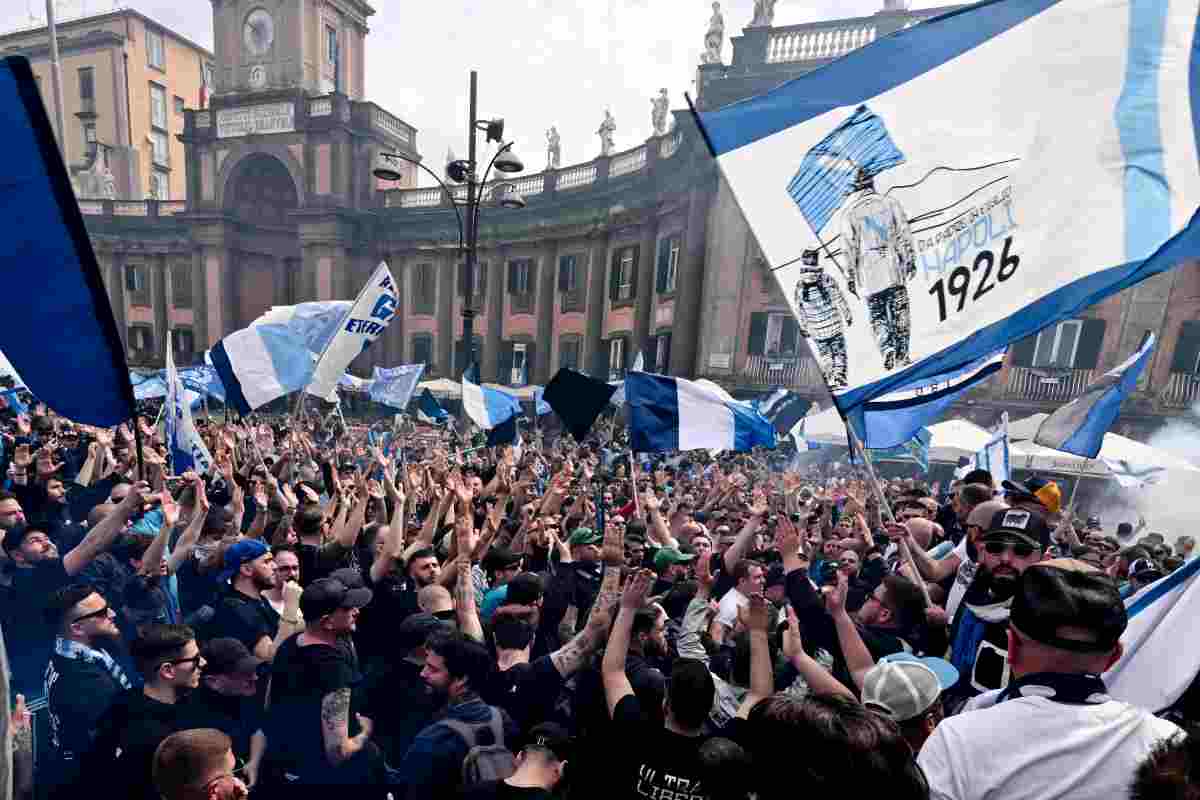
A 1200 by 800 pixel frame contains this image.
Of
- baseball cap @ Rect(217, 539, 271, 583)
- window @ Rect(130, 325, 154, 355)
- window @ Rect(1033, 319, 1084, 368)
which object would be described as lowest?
window @ Rect(130, 325, 154, 355)

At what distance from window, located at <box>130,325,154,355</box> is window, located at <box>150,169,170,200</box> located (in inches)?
575

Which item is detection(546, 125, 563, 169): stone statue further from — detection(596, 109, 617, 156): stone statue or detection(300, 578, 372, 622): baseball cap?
detection(300, 578, 372, 622): baseball cap

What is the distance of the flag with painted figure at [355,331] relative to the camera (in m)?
→ 7.09

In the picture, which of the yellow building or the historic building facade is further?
the yellow building

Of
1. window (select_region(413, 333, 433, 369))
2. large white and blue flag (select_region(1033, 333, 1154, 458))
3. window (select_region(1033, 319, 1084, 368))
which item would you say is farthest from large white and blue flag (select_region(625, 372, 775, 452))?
window (select_region(413, 333, 433, 369))

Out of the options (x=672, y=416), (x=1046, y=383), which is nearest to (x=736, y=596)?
(x=672, y=416)

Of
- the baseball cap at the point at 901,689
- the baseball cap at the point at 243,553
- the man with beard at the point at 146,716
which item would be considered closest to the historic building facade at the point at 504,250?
the baseball cap at the point at 243,553

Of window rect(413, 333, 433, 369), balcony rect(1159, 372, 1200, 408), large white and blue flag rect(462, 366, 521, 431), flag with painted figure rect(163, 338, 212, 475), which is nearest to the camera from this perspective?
flag with painted figure rect(163, 338, 212, 475)

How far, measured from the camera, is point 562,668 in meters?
2.74

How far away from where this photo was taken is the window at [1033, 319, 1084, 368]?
57.4 feet

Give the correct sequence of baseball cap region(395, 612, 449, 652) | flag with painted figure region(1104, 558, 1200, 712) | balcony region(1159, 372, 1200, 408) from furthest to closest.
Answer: balcony region(1159, 372, 1200, 408) → baseball cap region(395, 612, 449, 652) → flag with painted figure region(1104, 558, 1200, 712)

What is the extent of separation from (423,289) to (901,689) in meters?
30.9

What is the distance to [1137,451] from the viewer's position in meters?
11.1

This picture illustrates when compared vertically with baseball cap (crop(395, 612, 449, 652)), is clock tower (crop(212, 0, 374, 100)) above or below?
above
